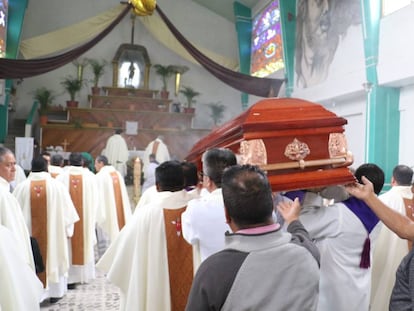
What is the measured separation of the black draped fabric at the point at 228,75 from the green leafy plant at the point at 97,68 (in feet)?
14.3

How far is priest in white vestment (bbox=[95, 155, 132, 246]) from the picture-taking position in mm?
Answer: 6012

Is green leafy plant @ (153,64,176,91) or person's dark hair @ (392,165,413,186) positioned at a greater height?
green leafy plant @ (153,64,176,91)

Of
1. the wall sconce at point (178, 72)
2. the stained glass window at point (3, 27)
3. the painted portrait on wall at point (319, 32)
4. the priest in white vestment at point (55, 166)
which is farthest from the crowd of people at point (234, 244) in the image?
the wall sconce at point (178, 72)

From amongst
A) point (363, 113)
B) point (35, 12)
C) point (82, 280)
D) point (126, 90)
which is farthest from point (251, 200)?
point (35, 12)

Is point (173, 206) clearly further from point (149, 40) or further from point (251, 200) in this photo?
point (149, 40)

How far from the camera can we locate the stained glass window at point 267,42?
1107 centimetres

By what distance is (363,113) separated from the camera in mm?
7363

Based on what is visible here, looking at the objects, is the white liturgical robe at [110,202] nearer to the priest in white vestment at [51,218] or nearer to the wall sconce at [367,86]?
the priest in white vestment at [51,218]

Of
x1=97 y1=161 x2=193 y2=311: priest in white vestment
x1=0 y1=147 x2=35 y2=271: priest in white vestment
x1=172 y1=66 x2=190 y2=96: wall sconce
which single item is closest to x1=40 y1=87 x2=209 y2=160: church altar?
x1=172 y1=66 x2=190 y2=96: wall sconce

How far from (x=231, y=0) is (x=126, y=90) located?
423 cm

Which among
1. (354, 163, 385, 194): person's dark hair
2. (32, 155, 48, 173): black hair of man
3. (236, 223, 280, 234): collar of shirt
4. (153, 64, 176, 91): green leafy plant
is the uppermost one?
(153, 64, 176, 91): green leafy plant

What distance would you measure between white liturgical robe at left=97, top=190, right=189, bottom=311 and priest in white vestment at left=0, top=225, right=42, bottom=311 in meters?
0.70

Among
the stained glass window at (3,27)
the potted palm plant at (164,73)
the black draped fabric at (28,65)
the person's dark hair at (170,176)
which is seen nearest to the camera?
the person's dark hair at (170,176)

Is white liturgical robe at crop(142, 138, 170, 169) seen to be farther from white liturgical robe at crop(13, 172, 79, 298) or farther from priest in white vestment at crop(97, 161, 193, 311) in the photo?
priest in white vestment at crop(97, 161, 193, 311)
